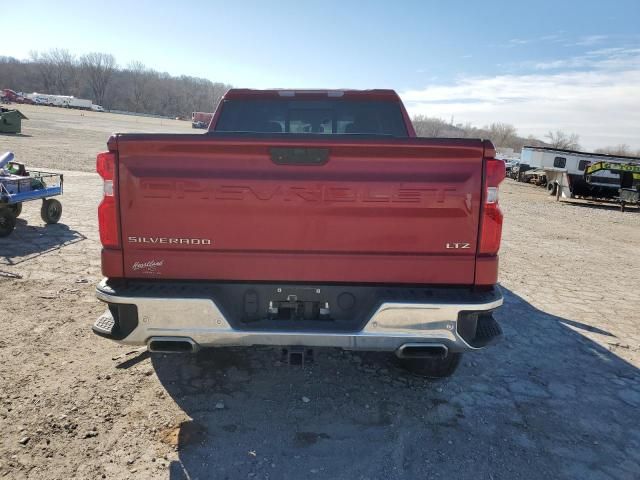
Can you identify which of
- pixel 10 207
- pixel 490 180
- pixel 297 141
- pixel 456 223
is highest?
pixel 297 141

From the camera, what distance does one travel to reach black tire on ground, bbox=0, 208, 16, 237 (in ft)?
22.9

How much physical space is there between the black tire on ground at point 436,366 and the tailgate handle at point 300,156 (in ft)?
5.96

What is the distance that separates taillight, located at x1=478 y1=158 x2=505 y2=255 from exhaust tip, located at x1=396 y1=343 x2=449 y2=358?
2.08ft

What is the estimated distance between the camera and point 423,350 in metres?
2.87

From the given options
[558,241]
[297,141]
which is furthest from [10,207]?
[558,241]

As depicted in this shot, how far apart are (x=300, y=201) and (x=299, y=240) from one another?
236 mm

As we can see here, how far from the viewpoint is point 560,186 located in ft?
59.8

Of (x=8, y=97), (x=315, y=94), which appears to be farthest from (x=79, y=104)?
(x=315, y=94)

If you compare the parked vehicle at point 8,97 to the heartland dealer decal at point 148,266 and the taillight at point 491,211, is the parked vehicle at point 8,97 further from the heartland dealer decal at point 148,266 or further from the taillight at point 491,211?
the taillight at point 491,211

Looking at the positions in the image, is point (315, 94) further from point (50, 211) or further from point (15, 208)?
point (15, 208)

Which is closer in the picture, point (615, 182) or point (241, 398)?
point (241, 398)

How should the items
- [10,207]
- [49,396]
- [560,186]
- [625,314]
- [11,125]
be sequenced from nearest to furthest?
[49,396]
[625,314]
[10,207]
[560,186]
[11,125]

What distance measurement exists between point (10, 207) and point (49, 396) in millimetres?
5373

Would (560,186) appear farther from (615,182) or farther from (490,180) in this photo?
(490,180)
